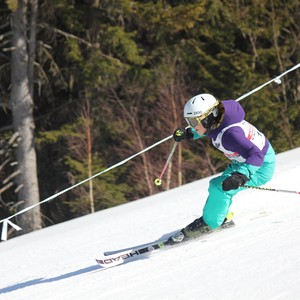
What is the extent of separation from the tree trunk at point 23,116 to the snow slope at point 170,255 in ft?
25.8

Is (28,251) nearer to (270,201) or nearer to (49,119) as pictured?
(270,201)

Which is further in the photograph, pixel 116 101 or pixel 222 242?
pixel 116 101

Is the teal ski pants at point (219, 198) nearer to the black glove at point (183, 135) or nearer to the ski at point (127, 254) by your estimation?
the ski at point (127, 254)

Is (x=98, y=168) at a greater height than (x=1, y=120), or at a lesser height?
lesser

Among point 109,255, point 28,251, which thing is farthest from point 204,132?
point 28,251

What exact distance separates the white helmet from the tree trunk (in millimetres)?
11030

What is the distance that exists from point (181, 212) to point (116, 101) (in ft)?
39.1

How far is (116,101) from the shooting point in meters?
19.4

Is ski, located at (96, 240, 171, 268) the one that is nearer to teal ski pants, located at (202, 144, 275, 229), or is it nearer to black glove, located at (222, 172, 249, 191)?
teal ski pants, located at (202, 144, 275, 229)

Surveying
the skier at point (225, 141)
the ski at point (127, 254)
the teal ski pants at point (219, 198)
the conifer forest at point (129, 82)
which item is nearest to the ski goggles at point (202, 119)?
the skier at point (225, 141)

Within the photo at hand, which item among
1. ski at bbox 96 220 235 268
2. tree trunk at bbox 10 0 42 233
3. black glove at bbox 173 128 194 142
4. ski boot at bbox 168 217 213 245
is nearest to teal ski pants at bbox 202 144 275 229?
ski boot at bbox 168 217 213 245

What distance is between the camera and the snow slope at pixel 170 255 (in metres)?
4.38

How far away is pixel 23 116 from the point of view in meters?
16.6

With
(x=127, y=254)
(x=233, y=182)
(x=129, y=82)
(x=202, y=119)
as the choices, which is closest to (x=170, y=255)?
(x=127, y=254)
